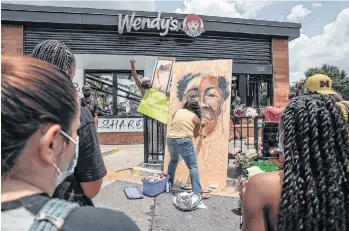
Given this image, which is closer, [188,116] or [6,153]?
[6,153]

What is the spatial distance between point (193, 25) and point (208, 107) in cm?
735

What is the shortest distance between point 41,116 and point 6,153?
0.40ft

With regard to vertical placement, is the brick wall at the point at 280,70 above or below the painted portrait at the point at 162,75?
above

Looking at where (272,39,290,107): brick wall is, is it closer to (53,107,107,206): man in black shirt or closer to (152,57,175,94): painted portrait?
(152,57,175,94): painted portrait

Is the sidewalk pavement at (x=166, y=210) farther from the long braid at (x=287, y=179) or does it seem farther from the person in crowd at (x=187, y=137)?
the long braid at (x=287, y=179)

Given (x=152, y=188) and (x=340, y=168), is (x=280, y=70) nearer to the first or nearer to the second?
(x=152, y=188)

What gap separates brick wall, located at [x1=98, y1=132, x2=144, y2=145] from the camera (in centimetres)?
1209

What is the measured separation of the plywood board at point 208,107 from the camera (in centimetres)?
589

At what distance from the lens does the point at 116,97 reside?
12352 millimetres

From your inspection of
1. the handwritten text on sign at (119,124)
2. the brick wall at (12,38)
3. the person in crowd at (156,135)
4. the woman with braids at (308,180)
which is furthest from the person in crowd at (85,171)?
the brick wall at (12,38)

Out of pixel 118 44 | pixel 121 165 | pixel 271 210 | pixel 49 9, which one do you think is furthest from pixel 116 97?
pixel 271 210

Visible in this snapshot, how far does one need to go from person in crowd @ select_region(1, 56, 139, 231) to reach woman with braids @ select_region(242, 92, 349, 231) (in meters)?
0.81

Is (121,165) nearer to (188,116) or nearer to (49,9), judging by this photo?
(188,116)

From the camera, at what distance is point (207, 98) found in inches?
242
